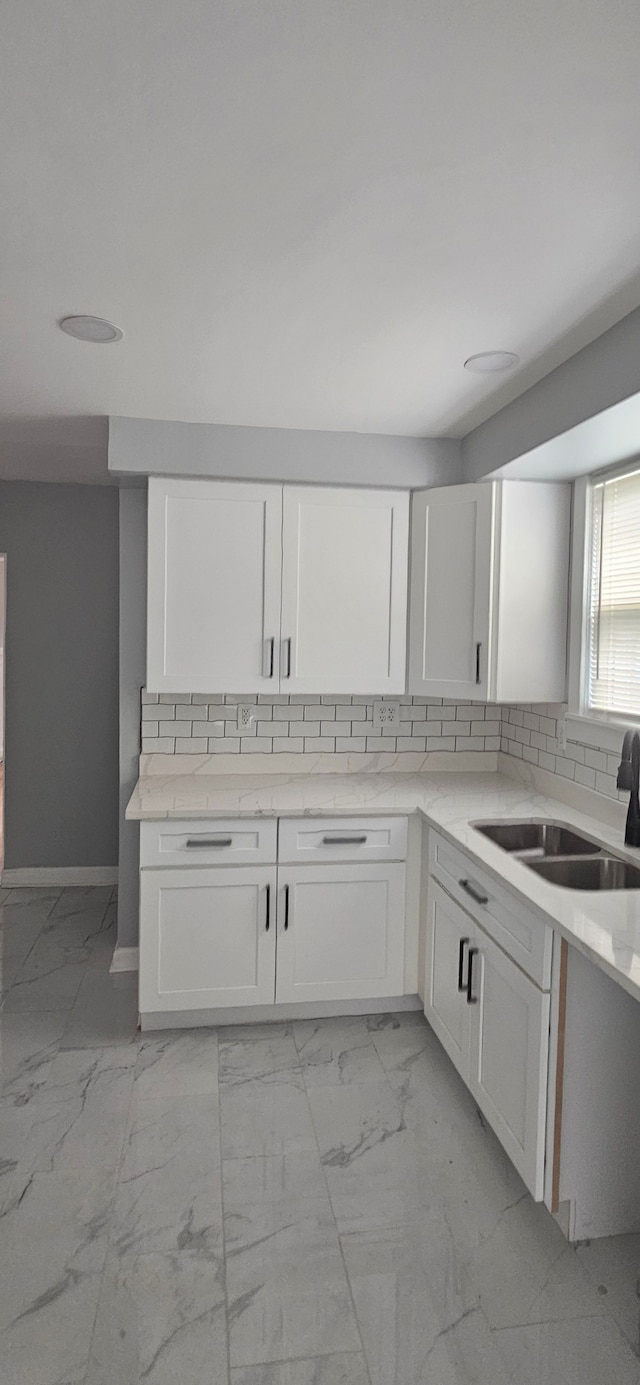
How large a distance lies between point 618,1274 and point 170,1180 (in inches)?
45.5

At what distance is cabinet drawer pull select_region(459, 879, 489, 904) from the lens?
2.39m

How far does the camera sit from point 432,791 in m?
3.31

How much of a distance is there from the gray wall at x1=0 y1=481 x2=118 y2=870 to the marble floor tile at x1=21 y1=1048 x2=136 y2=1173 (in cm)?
210

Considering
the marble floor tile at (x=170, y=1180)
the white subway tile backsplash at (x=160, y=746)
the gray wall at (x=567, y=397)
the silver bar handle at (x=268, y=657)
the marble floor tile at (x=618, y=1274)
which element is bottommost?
the marble floor tile at (x=170, y=1180)

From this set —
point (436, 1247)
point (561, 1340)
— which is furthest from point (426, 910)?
point (561, 1340)

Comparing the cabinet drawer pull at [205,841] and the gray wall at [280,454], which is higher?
the gray wall at [280,454]

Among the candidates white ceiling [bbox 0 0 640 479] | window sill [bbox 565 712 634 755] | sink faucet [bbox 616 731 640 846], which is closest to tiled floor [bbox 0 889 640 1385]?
sink faucet [bbox 616 731 640 846]

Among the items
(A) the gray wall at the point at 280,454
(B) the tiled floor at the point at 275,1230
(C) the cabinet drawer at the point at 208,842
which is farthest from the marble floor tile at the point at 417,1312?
(A) the gray wall at the point at 280,454

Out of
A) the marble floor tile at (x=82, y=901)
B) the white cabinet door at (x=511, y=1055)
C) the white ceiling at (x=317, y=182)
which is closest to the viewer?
the white ceiling at (x=317, y=182)

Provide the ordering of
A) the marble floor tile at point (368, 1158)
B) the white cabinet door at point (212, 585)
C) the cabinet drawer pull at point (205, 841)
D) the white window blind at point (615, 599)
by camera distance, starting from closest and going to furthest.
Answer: the marble floor tile at point (368, 1158), the white window blind at point (615, 599), the cabinet drawer pull at point (205, 841), the white cabinet door at point (212, 585)

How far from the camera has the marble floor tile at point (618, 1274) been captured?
176cm

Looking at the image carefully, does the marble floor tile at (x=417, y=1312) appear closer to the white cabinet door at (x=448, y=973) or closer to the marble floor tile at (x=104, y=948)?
the white cabinet door at (x=448, y=973)

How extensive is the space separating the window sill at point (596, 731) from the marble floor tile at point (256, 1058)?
5.09 ft

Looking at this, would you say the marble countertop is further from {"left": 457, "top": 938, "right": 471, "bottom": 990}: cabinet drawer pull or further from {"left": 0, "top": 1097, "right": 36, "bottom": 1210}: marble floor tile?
{"left": 0, "top": 1097, "right": 36, "bottom": 1210}: marble floor tile
